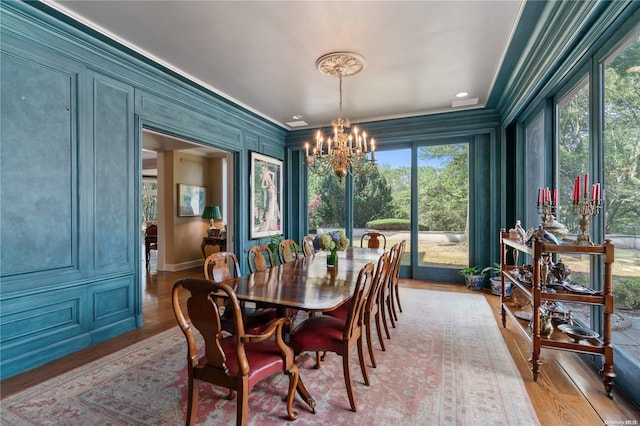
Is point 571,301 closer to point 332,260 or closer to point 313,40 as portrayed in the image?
point 332,260

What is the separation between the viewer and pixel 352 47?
→ 3.06 m

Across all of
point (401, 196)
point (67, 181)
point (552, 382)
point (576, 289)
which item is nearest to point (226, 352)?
point (67, 181)

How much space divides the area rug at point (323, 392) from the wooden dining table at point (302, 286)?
0.69 m

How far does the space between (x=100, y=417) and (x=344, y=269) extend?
2081 millimetres

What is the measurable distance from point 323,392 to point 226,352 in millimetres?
821

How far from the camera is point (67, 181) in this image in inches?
105

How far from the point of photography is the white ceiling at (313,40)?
248 centimetres

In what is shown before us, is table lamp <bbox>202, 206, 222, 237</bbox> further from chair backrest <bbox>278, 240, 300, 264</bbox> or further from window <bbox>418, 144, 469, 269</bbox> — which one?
window <bbox>418, 144, 469, 269</bbox>

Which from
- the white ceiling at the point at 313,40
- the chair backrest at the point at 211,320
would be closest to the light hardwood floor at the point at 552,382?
the chair backrest at the point at 211,320

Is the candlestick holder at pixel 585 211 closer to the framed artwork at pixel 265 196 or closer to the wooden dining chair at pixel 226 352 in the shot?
the wooden dining chair at pixel 226 352

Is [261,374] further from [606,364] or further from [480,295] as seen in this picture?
[480,295]

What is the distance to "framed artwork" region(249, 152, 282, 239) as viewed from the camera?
5.28m

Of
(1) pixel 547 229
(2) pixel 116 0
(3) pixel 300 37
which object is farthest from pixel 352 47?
(1) pixel 547 229

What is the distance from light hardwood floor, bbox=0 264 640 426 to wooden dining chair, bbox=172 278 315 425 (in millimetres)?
1599
